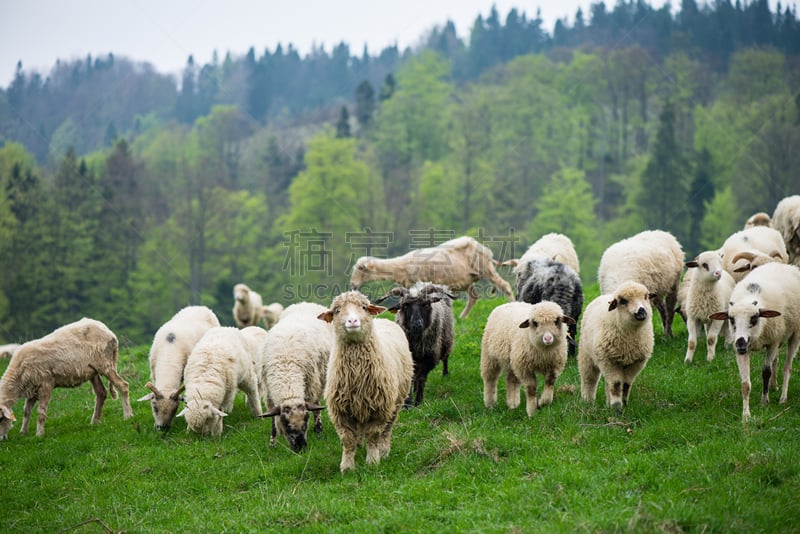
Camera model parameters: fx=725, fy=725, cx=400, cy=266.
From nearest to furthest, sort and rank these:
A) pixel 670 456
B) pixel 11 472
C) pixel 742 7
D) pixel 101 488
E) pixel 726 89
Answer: pixel 670 456 → pixel 101 488 → pixel 11 472 → pixel 726 89 → pixel 742 7

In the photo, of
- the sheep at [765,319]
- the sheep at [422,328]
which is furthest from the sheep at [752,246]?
the sheep at [422,328]

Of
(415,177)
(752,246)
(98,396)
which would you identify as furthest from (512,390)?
(415,177)

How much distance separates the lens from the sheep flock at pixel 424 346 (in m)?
8.42

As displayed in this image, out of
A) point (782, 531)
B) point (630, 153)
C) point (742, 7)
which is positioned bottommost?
point (782, 531)

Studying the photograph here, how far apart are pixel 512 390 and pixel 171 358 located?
5.78 meters

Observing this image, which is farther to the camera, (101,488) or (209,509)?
(101,488)

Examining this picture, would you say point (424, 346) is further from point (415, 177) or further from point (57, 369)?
point (415, 177)

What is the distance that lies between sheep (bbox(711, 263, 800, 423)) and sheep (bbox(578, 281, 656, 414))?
918 millimetres

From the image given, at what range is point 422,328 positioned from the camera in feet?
35.9

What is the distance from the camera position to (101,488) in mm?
8922

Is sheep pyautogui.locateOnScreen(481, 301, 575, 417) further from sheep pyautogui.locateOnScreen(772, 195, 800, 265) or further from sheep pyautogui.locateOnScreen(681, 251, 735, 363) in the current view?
sheep pyautogui.locateOnScreen(772, 195, 800, 265)

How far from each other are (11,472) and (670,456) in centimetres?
845

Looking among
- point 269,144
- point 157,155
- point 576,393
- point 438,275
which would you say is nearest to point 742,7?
point 269,144

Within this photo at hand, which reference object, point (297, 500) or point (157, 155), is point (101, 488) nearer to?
point (297, 500)
